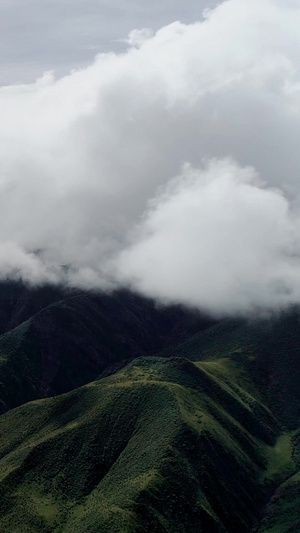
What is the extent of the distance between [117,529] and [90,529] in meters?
8.69

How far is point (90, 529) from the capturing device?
199625 mm

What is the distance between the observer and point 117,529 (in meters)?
197

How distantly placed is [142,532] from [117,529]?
8.15 m

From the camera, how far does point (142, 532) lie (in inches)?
7869

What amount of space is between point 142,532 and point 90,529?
52.1ft
